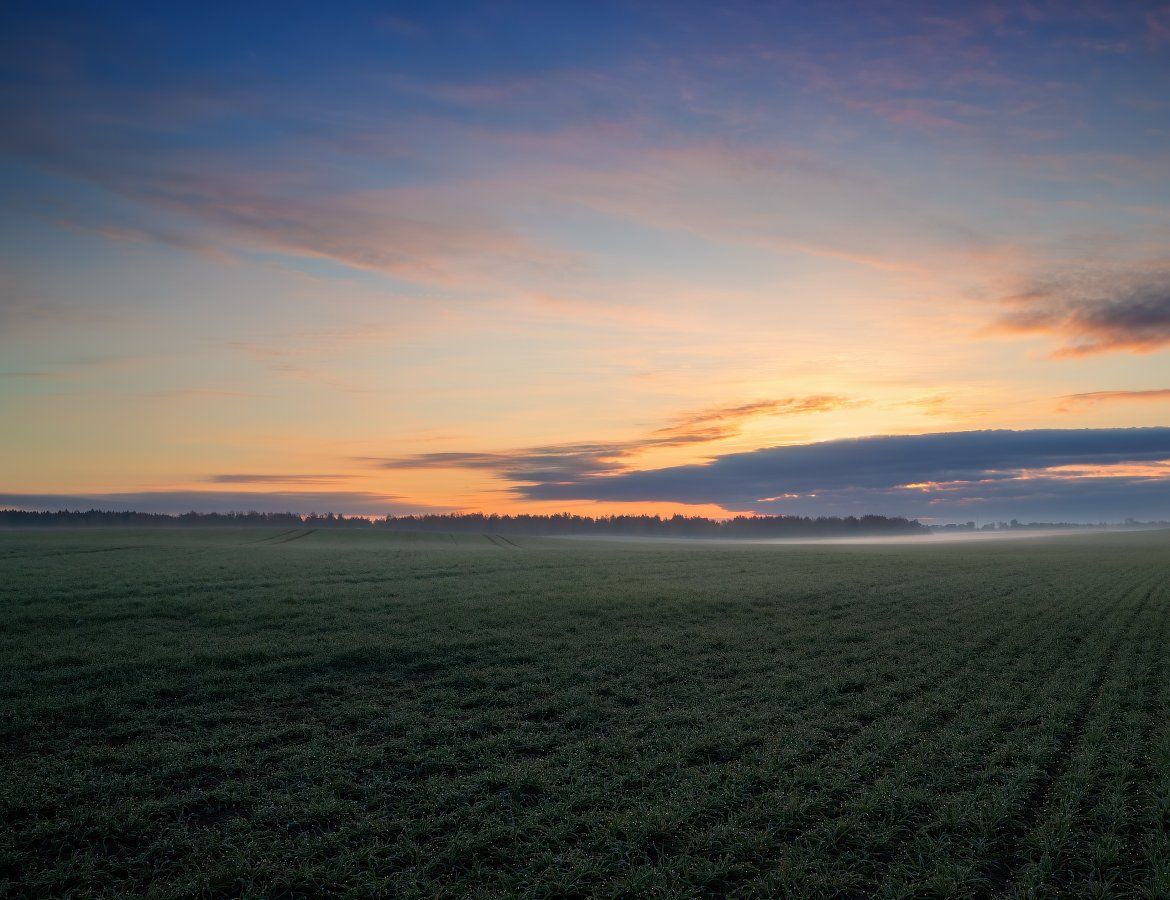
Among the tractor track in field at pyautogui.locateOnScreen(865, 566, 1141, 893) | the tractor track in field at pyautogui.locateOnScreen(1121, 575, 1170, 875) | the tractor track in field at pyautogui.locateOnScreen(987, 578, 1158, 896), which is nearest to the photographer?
the tractor track in field at pyautogui.locateOnScreen(987, 578, 1158, 896)

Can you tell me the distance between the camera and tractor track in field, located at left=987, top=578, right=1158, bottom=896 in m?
7.98

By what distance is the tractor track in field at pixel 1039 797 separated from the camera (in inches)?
314

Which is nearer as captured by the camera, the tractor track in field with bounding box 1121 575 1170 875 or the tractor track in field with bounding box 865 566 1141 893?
the tractor track in field with bounding box 865 566 1141 893

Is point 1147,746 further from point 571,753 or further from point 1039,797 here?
point 571,753

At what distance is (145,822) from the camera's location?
29.7ft

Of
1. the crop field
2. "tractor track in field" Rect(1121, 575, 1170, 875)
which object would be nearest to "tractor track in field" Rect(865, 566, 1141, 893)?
the crop field

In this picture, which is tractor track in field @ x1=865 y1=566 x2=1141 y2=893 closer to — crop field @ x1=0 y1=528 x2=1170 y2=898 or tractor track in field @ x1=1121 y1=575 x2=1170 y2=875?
crop field @ x1=0 y1=528 x2=1170 y2=898

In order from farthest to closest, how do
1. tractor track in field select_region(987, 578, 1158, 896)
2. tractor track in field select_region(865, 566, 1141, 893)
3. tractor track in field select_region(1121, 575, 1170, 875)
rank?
tractor track in field select_region(1121, 575, 1170, 875) → tractor track in field select_region(865, 566, 1141, 893) → tractor track in field select_region(987, 578, 1158, 896)

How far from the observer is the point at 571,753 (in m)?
11.6

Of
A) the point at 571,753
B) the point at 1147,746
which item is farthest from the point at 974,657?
the point at 571,753

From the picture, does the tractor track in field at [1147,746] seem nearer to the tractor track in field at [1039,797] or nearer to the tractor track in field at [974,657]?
the tractor track in field at [1039,797]

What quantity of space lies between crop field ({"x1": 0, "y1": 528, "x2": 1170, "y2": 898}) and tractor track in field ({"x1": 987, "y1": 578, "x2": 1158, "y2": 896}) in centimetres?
5

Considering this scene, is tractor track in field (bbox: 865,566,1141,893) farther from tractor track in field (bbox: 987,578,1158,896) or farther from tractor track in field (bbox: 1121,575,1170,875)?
tractor track in field (bbox: 1121,575,1170,875)

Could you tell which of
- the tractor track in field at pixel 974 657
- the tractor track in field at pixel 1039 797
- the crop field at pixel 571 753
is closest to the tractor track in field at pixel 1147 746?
the crop field at pixel 571 753
